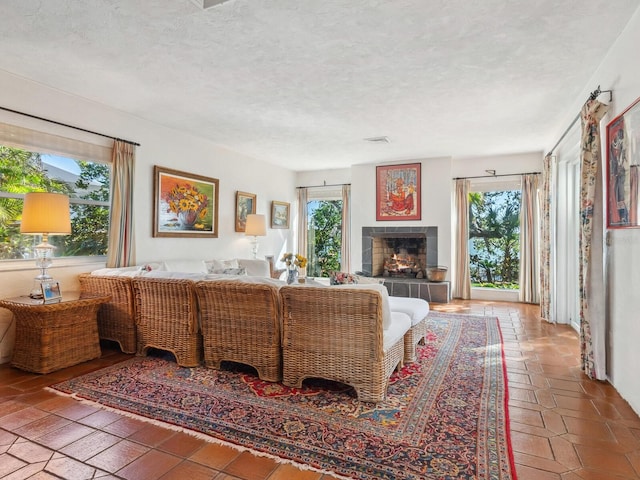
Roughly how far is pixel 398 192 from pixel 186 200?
3.85 metres

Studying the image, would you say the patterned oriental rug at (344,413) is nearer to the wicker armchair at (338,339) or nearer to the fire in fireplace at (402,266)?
the wicker armchair at (338,339)

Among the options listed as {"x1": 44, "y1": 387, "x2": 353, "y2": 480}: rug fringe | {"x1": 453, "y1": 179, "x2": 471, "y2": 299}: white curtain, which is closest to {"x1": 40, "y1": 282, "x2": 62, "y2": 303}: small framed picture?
{"x1": 44, "y1": 387, "x2": 353, "y2": 480}: rug fringe

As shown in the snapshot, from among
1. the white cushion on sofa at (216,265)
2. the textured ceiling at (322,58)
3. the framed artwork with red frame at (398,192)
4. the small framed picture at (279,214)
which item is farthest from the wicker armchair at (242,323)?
the framed artwork with red frame at (398,192)

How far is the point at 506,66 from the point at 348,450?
318cm

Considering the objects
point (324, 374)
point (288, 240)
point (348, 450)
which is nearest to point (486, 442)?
point (348, 450)

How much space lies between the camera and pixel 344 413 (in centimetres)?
234

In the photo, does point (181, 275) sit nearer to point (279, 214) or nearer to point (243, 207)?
point (243, 207)

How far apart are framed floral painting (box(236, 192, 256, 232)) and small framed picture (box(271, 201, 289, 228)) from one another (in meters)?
0.69

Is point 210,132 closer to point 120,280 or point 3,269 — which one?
point 120,280

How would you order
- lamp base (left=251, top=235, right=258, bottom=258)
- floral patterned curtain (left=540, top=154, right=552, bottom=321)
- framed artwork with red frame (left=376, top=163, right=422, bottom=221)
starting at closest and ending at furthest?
1. floral patterned curtain (left=540, top=154, right=552, bottom=321)
2. lamp base (left=251, top=235, right=258, bottom=258)
3. framed artwork with red frame (left=376, top=163, right=422, bottom=221)

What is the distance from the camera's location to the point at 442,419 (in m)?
2.26

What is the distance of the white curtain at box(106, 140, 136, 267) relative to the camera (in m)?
4.14

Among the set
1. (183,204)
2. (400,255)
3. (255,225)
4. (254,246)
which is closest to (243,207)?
(255,225)

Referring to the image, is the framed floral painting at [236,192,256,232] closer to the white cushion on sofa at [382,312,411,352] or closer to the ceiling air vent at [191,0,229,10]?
the white cushion on sofa at [382,312,411,352]
